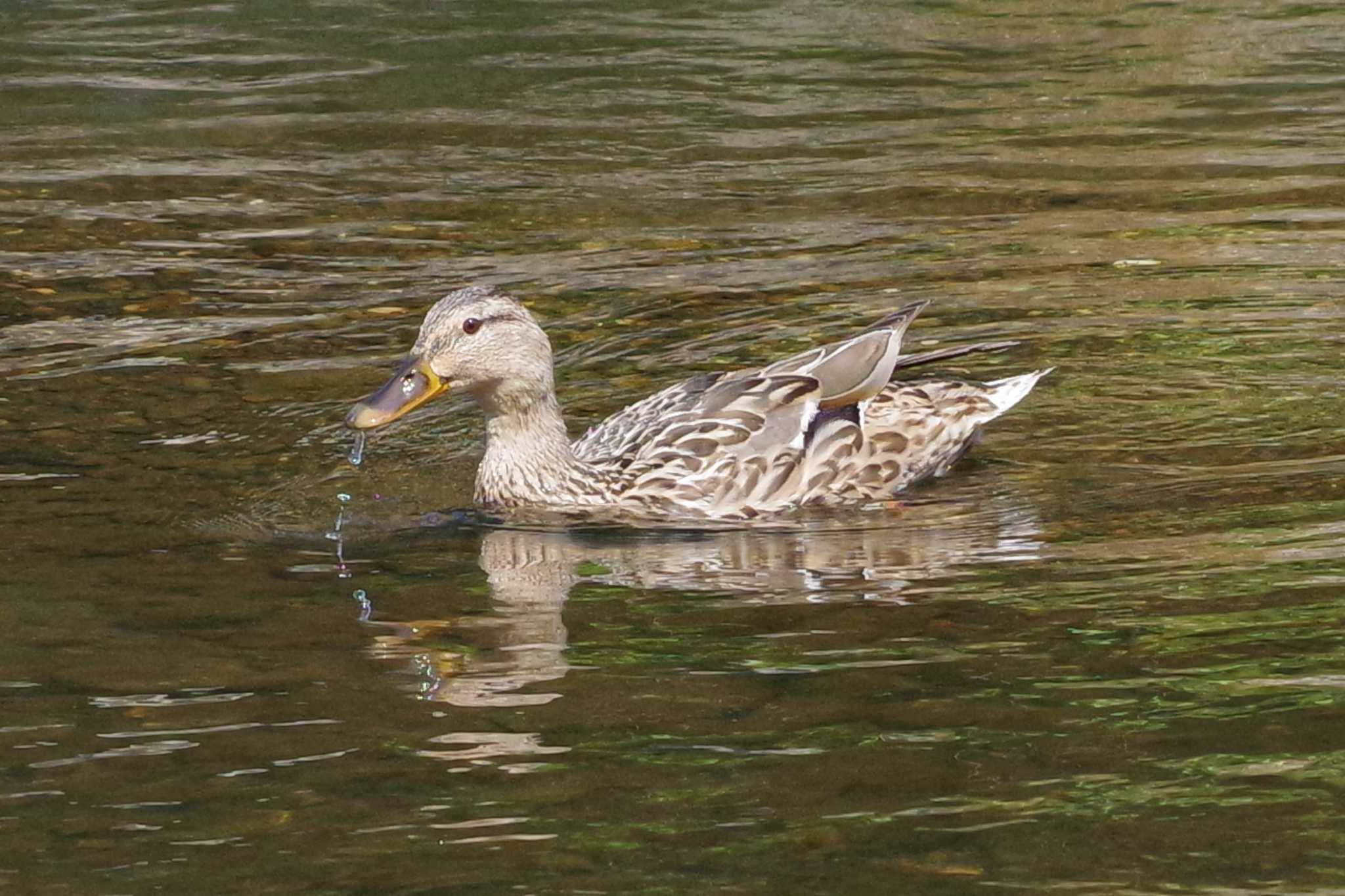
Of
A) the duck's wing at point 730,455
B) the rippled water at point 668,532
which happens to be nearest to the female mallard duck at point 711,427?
the duck's wing at point 730,455

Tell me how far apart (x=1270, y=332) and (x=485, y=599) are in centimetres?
477

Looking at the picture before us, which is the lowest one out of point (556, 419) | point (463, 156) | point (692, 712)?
point (692, 712)

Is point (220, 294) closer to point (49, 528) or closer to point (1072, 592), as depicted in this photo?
point (49, 528)

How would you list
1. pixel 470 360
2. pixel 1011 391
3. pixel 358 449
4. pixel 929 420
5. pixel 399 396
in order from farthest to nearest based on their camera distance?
pixel 1011 391 → pixel 929 420 → pixel 358 449 → pixel 470 360 → pixel 399 396

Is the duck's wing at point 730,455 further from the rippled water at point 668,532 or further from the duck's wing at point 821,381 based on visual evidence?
the rippled water at point 668,532

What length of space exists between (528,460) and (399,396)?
→ 0.71 metres

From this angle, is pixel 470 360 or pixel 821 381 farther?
pixel 821 381

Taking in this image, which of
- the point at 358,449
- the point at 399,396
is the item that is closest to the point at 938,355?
the point at 399,396

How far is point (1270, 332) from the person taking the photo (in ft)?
35.9

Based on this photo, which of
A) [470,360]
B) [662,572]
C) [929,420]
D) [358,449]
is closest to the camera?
[662,572]

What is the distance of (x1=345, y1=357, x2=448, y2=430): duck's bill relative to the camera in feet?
29.0

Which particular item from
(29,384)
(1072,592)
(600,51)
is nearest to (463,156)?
(600,51)

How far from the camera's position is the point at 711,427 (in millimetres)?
9398

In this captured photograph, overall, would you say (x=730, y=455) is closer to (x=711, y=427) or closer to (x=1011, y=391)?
(x=711, y=427)
